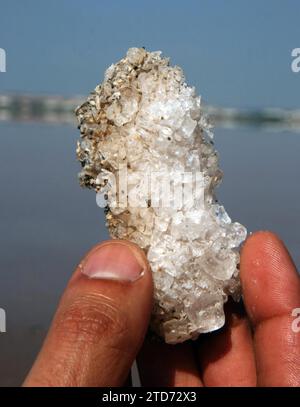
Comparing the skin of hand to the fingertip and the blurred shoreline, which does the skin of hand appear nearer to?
the fingertip

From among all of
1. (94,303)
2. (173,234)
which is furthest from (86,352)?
(173,234)

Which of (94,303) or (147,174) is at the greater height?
(147,174)

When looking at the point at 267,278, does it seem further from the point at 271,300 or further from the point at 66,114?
the point at 66,114

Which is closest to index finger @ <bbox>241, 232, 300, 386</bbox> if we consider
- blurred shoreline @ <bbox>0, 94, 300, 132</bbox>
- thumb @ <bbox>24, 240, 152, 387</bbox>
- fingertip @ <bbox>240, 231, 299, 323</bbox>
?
fingertip @ <bbox>240, 231, 299, 323</bbox>

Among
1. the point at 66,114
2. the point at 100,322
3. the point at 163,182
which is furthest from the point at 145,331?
the point at 66,114

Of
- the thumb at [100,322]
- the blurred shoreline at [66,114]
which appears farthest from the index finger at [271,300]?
the blurred shoreline at [66,114]
